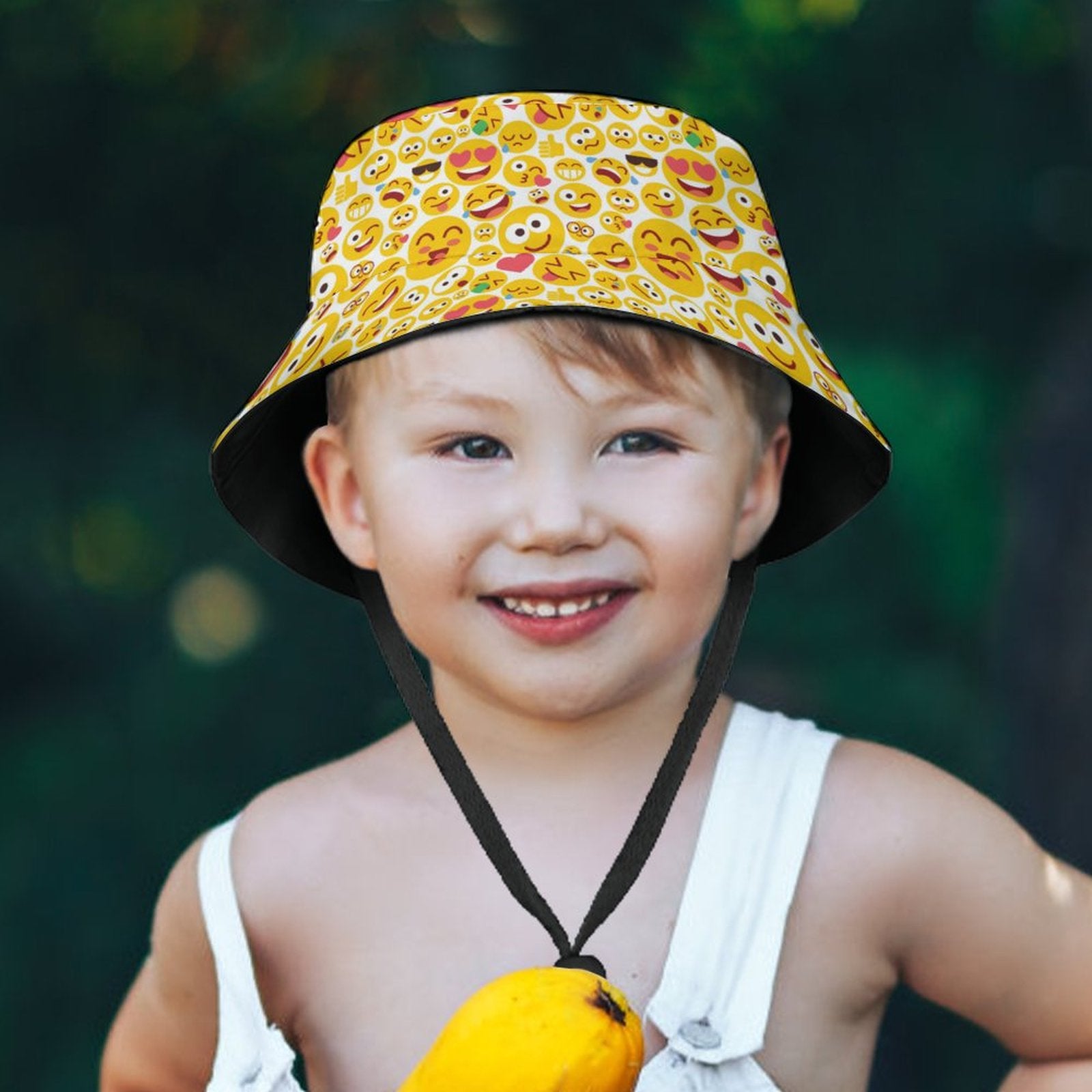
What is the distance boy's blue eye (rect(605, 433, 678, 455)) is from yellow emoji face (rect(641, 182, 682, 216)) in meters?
0.19

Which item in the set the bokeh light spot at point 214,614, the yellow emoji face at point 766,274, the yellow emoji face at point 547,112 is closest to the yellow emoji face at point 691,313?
the yellow emoji face at point 766,274

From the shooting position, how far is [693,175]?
1768mm

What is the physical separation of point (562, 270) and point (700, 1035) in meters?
0.62

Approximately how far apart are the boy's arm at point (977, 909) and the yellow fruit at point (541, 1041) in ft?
1.20

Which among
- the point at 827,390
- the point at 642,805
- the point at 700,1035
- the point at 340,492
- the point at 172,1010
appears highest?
the point at 827,390

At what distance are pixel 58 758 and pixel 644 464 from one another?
126cm

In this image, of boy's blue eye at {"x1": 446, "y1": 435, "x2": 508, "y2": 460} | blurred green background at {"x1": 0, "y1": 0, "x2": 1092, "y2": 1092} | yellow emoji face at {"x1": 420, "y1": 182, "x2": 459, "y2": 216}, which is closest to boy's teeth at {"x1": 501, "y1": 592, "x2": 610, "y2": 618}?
boy's blue eye at {"x1": 446, "y1": 435, "x2": 508, "y2": 460}

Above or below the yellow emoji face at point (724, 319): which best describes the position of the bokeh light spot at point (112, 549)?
below

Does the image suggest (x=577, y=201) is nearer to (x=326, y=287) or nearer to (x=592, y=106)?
(x=592, y=106)

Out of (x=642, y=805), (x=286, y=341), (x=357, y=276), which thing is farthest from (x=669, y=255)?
(x=286, y=341)

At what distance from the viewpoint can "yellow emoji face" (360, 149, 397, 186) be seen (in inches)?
70.7

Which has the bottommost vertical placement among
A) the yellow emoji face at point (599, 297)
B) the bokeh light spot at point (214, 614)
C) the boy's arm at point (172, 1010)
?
the boy's arm at point (172, 1010)

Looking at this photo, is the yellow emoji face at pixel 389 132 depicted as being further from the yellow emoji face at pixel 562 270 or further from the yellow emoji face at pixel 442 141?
the yellow emoji face at pixel 562 270

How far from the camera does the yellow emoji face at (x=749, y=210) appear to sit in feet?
5.88
